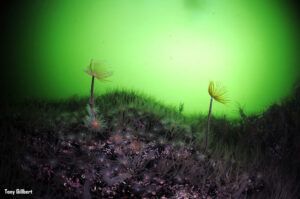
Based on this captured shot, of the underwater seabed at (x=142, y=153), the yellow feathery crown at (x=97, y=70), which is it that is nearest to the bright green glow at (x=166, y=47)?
the underwater seabed at (x=142, y=153)

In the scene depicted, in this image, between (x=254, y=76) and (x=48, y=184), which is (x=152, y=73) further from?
(x=48, y=184)

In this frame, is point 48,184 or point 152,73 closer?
point 48,184

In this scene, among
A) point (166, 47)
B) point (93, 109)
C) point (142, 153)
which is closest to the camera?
point (142, 153)

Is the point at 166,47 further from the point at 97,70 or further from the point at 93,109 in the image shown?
the point at 93,109

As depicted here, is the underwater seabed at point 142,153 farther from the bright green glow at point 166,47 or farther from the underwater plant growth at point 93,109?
the bright green glow at point 166,47

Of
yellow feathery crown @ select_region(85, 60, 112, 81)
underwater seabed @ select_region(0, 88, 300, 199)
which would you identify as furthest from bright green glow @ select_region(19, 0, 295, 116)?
yellow feathery crown @ select_region(85, 60, 112, 81)

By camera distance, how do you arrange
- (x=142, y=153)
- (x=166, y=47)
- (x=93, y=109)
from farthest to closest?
(x=166, y=47) → (x=93, y=109) → (x=142, y=153)

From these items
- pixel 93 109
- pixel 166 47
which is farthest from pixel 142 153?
pixel 166 47

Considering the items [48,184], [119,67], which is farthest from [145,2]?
[48,184]
